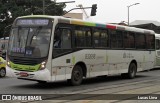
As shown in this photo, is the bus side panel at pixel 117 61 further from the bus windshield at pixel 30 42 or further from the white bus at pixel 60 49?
the bus windshield at pixel 30 42

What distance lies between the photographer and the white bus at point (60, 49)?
15.4 meters

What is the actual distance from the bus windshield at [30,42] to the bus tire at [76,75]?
2.03 m

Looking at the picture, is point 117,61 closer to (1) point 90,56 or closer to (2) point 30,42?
(1) point 90,56

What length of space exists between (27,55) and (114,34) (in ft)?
19.4

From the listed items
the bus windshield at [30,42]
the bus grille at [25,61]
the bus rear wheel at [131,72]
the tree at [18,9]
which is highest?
the tree at [18,9]

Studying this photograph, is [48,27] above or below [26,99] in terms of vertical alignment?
above

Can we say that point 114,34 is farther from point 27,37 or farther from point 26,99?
point 26,99

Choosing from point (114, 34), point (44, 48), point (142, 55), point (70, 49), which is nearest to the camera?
point (44, 48)

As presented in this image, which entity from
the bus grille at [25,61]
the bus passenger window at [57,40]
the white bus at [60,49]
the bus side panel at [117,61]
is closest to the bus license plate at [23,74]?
the white bus at [60,49]

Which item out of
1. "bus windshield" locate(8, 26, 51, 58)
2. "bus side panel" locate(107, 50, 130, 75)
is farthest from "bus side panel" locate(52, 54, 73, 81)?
"bus side panel" locate(107, 50, 130, 75)

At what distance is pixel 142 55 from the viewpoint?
76.4 ft

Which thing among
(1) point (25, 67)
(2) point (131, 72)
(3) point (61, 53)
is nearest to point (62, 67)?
(3) point (61, 53)

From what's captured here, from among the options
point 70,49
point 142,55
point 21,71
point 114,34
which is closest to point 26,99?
point 21,71

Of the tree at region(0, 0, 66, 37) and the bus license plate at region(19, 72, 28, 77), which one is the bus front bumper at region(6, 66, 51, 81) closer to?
the bus license plate at region(19, 72, 28, 77)
